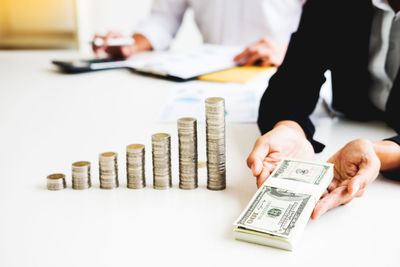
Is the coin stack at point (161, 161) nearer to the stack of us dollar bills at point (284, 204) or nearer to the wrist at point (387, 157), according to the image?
the stack of us dollar bills at point (284, 204)

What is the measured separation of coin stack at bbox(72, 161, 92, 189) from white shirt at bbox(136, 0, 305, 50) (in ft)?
4.54

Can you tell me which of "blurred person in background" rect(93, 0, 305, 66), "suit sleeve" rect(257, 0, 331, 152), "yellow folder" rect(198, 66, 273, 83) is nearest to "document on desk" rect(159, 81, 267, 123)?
"yellow folder" rect(198, 66, 273, 83)

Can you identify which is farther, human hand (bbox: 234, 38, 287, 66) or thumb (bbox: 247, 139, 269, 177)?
human hand (bbox: 234, 38, 287, 66)

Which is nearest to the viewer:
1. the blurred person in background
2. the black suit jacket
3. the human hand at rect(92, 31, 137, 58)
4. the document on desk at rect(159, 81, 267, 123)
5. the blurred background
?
the black suit jacket

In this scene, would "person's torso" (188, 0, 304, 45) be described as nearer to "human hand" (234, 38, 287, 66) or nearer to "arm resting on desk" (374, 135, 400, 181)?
"human hand" (234, 38, 287, 66)

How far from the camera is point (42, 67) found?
6.29 feet

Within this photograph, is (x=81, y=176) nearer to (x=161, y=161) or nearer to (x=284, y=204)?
(x=161, y=161)

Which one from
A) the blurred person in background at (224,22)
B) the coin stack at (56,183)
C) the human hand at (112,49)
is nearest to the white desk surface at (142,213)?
the coin stack at (56,183)

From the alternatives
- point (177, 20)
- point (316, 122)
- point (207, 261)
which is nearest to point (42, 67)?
point (177, 20)

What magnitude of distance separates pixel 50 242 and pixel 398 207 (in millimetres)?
517

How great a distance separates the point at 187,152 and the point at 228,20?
62.8 inches

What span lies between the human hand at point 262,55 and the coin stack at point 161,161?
Result: 0.95 meters

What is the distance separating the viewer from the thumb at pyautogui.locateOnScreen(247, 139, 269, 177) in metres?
0.83

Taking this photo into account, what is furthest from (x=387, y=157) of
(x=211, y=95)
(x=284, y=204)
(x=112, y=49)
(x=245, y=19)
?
(x=245, y=19)
